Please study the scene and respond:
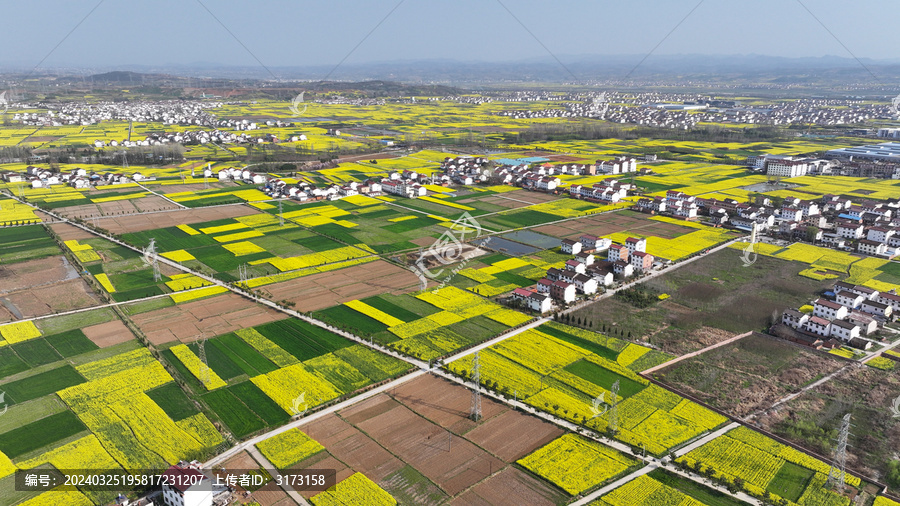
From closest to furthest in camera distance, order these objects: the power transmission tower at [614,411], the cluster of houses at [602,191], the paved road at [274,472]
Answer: the paved road at [274,472]
the power transmission tower at [614,411]
the cluster of houses at [602,191]


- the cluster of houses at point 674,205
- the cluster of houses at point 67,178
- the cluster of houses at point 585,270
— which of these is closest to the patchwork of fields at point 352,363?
the cluster of houses at point 585,270

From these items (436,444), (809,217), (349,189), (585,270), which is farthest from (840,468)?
(349,189)

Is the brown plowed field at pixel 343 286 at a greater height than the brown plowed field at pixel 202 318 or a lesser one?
greater

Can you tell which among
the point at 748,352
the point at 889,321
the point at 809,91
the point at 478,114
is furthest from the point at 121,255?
the point at 809,91

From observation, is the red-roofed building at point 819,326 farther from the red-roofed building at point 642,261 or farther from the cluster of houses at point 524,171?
the cluster of houses at point 524,171

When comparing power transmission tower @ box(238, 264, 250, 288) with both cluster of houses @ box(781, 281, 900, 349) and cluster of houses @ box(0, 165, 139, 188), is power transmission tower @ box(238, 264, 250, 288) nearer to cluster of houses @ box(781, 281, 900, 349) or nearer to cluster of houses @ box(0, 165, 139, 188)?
Answer: cluster of houses @ box(781, 281, 900, 349)

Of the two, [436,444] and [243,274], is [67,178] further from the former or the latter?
[436,444]

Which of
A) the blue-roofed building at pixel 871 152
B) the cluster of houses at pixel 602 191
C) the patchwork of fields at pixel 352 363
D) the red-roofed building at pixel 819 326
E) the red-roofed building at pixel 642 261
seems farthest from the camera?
the blue-roofed building at pixel 871 152
